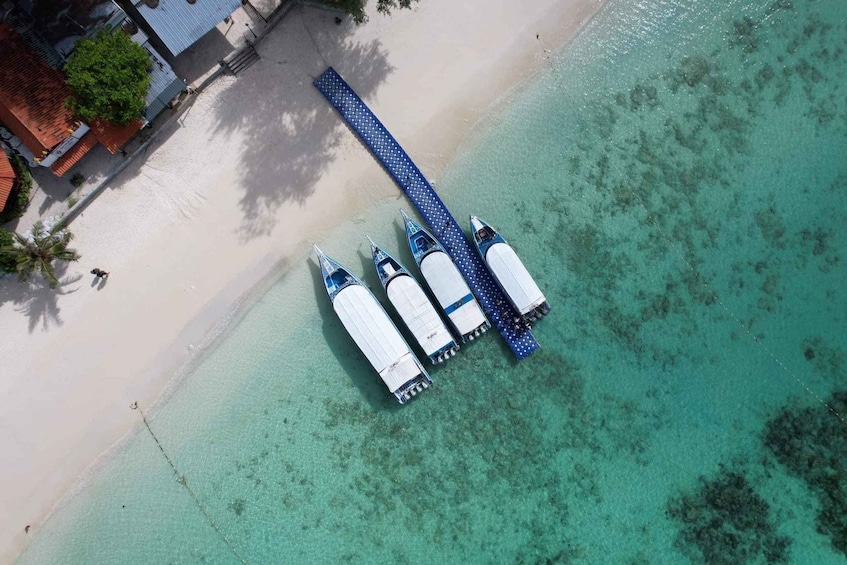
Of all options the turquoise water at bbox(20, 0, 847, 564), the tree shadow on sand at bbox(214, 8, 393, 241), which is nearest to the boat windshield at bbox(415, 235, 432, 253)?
the turquoise water at bbox(20, 0, 847, 564)

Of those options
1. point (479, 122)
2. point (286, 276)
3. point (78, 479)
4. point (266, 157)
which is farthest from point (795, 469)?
point (78, 479)

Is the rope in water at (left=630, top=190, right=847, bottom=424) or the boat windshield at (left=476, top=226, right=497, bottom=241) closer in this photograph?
the boat windshield at (left=476, top=226, right=497, bottom=241)

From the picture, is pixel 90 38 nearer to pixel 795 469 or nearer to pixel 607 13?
pixel 607 13

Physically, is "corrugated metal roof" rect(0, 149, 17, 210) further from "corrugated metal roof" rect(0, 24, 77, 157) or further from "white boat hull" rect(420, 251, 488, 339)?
Answer: "white boat hull" rect(420, 251, 488, 339)

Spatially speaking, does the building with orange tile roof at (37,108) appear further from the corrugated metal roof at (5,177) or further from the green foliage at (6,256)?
the green foliage at (6,256)

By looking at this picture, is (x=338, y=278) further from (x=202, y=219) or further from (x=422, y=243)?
(x=202, y=219)

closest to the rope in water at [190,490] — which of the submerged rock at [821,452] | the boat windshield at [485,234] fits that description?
the boat windshield at [485,234]

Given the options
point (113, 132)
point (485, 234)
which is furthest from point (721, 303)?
point (113, 132)
